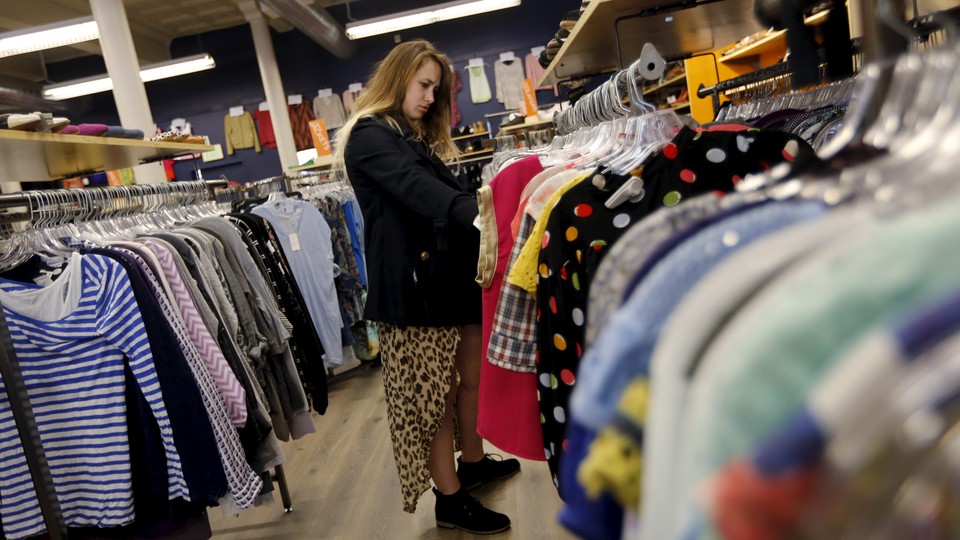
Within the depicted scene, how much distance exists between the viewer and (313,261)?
4457mm

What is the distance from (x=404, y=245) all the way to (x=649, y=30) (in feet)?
3.50

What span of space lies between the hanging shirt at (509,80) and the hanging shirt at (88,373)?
906 cm

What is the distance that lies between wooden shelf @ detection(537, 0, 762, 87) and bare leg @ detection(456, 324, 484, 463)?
1.06 m

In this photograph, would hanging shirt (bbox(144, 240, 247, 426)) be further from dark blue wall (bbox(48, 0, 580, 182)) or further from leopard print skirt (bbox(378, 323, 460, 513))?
dark blue wall (bbox(48, 0, 580, 182))

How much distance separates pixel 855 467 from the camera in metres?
0.40

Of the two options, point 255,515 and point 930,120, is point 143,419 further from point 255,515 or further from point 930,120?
point 930,120

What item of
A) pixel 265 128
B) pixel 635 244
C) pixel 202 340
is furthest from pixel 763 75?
pixel 265 128

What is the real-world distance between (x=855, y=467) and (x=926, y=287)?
106 mm

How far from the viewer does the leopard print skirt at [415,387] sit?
2.53 meters

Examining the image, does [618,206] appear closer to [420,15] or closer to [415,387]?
[415,387]

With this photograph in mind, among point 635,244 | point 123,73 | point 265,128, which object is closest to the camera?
point 635,244

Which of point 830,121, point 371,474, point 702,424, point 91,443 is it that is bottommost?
point 371,474

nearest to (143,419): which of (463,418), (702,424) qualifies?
(463,418)

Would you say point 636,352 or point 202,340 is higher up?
point 636,352
